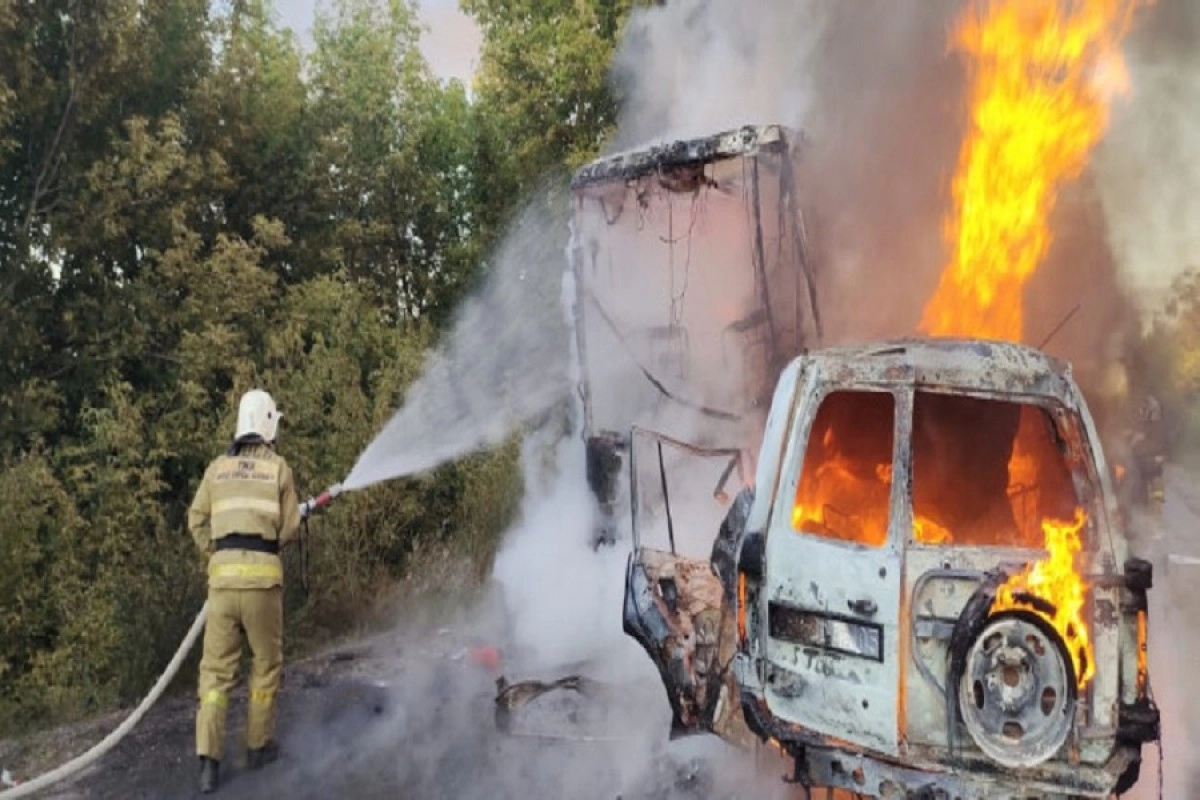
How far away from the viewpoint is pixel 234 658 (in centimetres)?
540

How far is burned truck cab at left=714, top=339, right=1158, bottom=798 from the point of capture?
350 cm

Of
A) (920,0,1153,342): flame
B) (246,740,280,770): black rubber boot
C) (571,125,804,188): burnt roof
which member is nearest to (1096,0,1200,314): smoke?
(920,0,1153,342): flame

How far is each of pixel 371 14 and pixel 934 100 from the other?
9493 millimetres

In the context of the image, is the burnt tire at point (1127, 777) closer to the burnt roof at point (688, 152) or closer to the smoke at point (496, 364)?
the burnt roof at point (688, 152)

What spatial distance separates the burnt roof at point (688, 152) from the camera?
258 inches

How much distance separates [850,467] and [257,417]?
329 cm

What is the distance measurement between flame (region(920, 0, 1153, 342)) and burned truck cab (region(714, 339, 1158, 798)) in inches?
130

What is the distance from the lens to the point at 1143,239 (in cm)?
1252

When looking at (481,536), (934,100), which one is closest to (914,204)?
(934,100)

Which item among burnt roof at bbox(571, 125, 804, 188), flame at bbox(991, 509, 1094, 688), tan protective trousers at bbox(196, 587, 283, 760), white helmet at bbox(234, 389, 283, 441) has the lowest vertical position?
tan protective trousers at bbox(196, 587, 283, 760)

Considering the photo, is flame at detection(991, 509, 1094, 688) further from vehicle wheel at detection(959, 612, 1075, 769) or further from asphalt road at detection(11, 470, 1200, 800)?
asphalt road at detection(11, 470, 1200, 800)

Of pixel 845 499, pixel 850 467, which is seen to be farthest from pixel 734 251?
pixel 845 499

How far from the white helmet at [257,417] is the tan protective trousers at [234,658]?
89 cm

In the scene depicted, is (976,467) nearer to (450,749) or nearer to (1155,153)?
(450,749)
